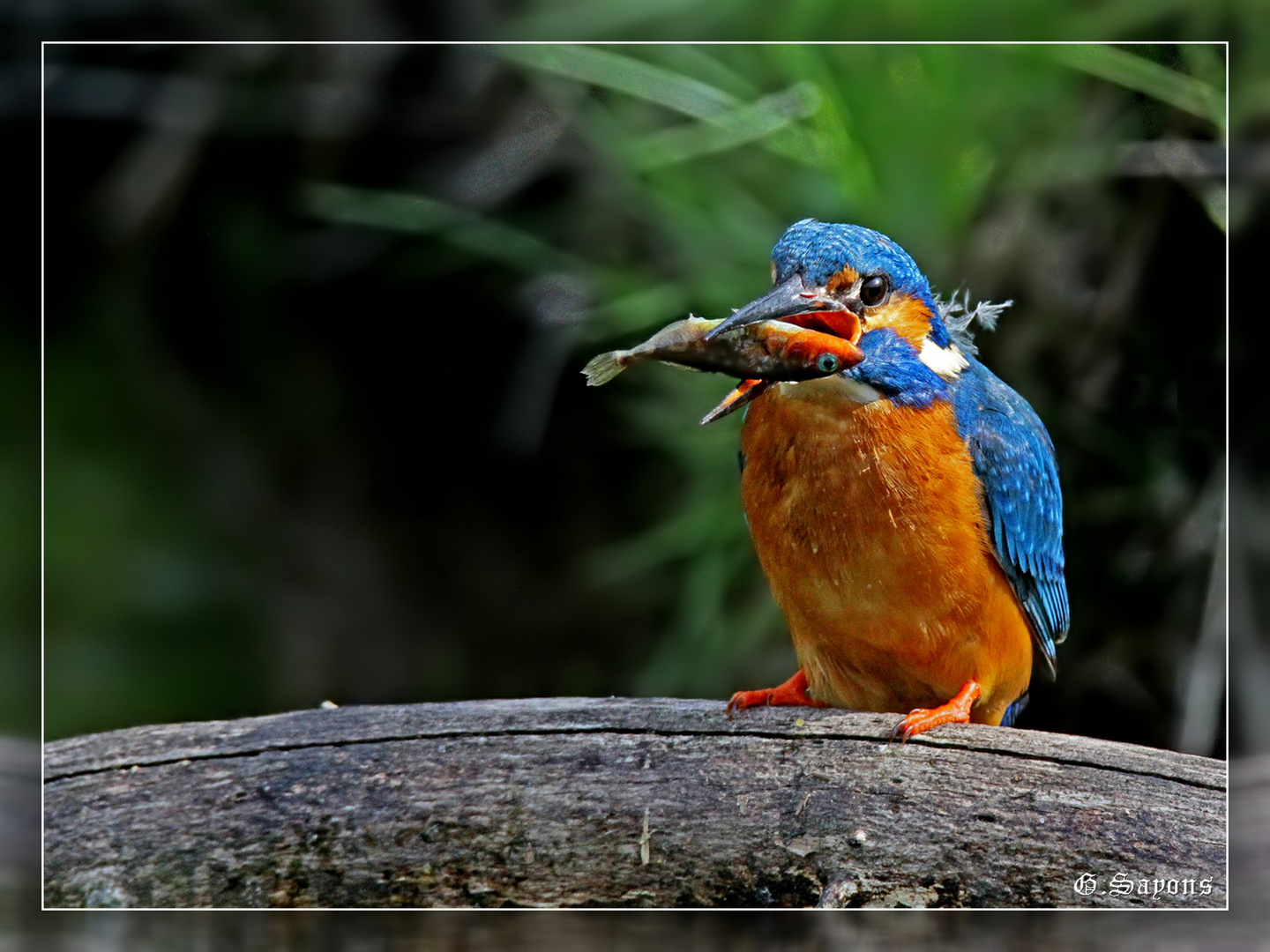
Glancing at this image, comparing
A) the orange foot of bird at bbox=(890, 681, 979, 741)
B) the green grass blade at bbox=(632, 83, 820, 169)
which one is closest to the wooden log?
the orange foot of bird at bbox=(890, 681, 979, 741)

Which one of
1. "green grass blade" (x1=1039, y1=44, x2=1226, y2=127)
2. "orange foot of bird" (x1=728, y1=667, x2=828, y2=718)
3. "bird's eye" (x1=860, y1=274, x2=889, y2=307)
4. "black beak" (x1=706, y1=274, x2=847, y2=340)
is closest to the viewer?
"black beak" (x1=706, y1=274, x2=847, y2=340)

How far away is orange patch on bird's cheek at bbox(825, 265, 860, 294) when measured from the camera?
246 centimetres

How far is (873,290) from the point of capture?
2.50m

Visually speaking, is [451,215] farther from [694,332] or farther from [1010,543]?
[1010,543]

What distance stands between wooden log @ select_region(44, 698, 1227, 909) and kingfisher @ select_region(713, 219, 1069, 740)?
124 millimetres

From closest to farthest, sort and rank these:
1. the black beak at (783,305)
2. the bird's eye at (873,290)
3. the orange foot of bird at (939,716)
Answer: the black beak at (783,305) < the bird's eye at (873,290) < the orange foot of bird at (939,716)

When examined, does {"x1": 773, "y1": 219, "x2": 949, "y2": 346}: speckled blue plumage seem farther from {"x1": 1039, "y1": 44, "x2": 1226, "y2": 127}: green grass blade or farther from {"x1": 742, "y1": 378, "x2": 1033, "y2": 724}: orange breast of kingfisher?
{"x1": 1039, "y1": 44, "x2": 1226, "y2": 127}: green grass blade

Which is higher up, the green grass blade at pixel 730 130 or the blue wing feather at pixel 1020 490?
the green grass blade at pixel 730 130

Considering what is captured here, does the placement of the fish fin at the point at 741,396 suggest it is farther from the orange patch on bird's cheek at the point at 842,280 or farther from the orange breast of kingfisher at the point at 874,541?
the orange patch on bird's cheek at the point at 842,280

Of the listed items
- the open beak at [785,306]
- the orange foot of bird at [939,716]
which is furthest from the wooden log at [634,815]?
the open beak at [785,306]

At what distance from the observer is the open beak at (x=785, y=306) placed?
7.80 feet

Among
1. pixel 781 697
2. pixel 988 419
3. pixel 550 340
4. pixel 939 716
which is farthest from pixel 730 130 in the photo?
pixel 939 716

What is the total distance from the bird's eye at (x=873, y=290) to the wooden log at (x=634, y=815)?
2.70 feet

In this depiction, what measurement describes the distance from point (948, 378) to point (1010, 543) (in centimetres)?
36
